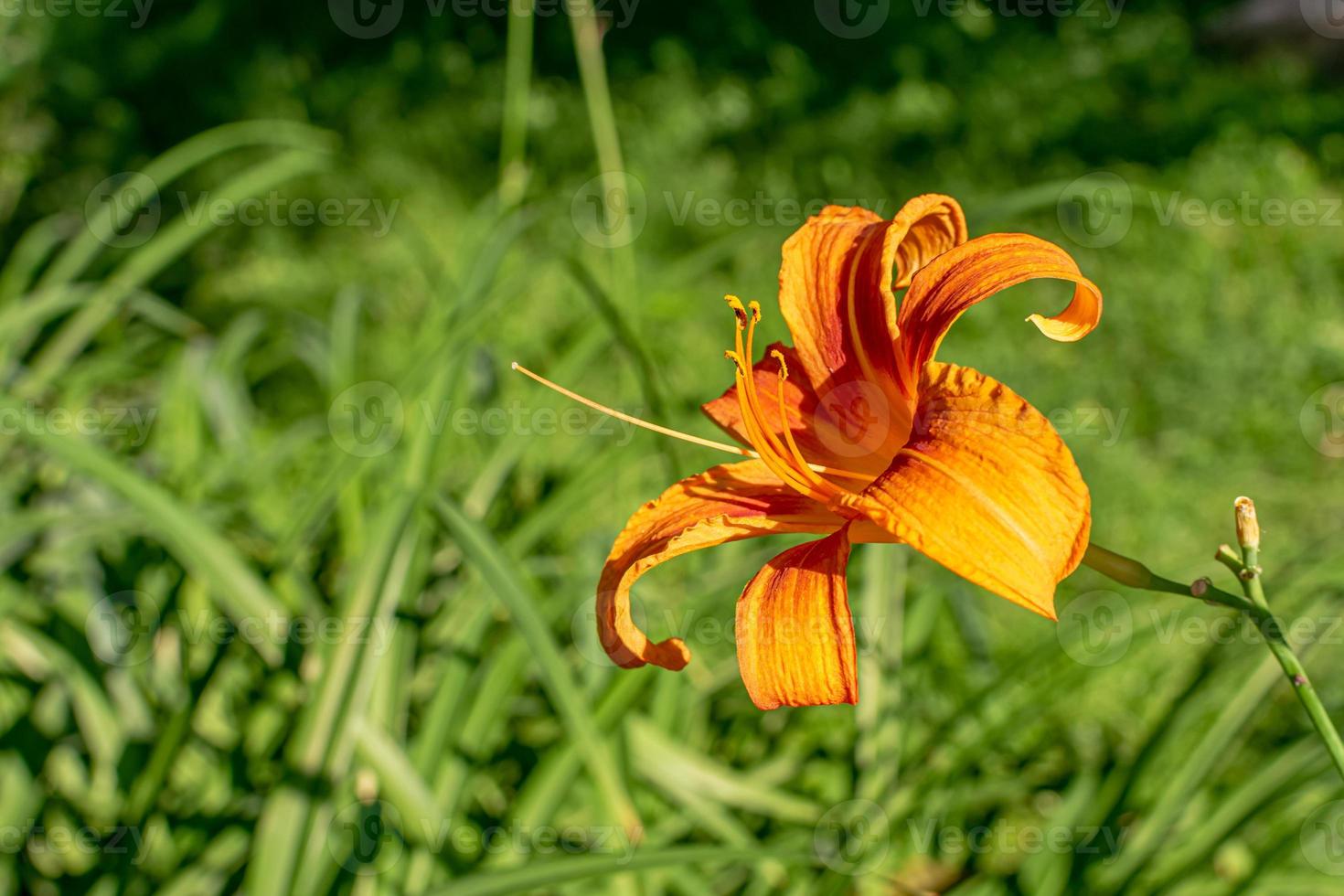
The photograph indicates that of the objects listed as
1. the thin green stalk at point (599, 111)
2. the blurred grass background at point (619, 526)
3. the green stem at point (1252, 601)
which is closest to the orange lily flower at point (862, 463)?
the green stem at point (1252, 601)

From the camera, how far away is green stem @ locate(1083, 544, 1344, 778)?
2.59 feet

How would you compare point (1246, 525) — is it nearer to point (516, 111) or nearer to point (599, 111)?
point (599, 111)

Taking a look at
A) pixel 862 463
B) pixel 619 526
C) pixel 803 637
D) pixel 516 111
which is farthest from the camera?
pixel 619 526

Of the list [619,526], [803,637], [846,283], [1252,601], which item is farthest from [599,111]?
[1252,601]

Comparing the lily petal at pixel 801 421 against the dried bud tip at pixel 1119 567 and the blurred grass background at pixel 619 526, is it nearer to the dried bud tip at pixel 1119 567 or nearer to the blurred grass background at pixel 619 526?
the dried bud tip at pixel 1119 567

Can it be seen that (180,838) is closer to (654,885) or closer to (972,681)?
(654,885)

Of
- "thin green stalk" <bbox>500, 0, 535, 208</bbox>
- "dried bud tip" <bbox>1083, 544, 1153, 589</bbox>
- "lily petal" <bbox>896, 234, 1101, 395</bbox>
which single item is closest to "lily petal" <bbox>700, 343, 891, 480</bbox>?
"lily petal" <bbox>896, 234, 1101, 395</bbox>

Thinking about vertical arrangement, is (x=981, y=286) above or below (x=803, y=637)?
above

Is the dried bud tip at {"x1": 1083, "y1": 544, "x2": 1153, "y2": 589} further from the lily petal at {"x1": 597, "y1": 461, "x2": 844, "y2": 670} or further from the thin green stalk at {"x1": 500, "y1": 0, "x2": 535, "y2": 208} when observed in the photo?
the thin green stalk at {"x1": 500, "y1": 0, "x2": 535, "y2": 208}

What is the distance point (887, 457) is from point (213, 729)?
1436 millimetres

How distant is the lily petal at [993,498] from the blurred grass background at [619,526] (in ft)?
1.85

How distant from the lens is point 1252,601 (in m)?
0.83

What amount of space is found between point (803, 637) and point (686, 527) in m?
0.15

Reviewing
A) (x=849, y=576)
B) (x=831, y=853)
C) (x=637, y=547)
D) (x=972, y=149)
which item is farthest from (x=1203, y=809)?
(x=972, y=149)
